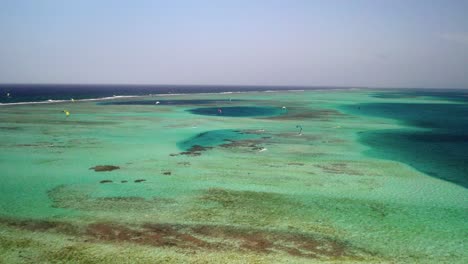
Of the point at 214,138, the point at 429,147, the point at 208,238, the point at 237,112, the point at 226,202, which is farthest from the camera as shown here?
the point at 237,112

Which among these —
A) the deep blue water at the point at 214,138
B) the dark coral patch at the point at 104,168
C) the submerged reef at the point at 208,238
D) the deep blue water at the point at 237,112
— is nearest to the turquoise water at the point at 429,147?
the deep blue water at the point at 214,138

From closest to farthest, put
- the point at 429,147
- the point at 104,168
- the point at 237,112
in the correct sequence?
the point at 104,168 → the point at 429,147 → the point at 237,112

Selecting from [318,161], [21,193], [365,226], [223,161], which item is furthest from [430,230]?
[21,193]

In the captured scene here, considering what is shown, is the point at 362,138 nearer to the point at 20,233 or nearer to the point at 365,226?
the point at 365,226

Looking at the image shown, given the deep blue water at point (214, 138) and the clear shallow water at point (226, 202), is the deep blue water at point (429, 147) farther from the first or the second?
the deep blue water at point (214, 138)

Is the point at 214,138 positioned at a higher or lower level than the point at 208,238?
higher

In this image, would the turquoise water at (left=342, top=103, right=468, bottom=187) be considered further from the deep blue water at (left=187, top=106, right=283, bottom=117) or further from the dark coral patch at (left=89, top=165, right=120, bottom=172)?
the deep blue water at (left=187, top=106, right=283, bottom=117)

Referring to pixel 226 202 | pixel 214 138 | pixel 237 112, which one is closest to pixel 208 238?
pixel 226 202

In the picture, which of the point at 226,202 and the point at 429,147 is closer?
the point at 226,202

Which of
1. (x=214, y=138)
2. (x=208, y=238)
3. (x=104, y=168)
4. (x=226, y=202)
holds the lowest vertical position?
(x=208, y=238)

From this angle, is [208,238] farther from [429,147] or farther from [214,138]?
[429,147]
